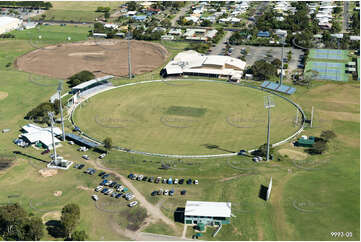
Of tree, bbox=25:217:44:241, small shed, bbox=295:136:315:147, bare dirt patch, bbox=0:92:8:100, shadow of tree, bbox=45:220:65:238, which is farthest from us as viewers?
bare dirt patch, bbox=0:92:8:100

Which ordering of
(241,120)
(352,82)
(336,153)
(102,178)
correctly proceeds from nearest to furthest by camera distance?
(102,178)
(336,153)
(241,120)
(352,82)

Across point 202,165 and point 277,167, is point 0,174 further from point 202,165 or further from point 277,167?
point 277,167

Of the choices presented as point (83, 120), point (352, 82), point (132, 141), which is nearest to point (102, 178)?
point (132, 141)

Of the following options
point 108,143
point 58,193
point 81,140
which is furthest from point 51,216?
point 81,140

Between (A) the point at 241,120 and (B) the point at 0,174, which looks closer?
(B) the point at 0,174

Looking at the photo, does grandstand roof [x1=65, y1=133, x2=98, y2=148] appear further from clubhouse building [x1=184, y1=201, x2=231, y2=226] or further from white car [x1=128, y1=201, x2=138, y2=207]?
clubhouse building [x1=184, y1=201, x2=231, y2=226]

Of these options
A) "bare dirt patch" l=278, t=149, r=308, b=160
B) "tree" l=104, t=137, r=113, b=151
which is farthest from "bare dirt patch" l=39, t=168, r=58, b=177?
"bare dirt patch" l=278, t=149, r=308, b=160
